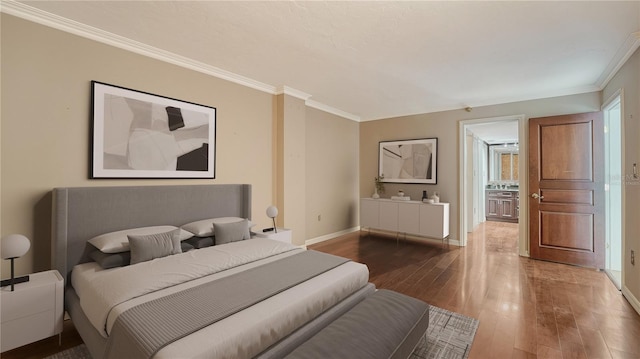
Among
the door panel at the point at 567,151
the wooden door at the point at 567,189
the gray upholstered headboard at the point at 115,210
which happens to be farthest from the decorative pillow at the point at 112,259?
the door panel at the point at 567,151

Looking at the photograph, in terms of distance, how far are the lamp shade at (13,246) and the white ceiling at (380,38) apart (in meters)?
1.73

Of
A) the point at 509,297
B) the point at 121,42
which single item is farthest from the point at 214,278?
the point at 509,297

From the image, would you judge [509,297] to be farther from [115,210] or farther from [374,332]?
[115,210]

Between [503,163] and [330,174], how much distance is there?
6.08 m

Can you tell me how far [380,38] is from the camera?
252 centimetres

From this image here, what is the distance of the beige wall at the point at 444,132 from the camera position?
156 inches

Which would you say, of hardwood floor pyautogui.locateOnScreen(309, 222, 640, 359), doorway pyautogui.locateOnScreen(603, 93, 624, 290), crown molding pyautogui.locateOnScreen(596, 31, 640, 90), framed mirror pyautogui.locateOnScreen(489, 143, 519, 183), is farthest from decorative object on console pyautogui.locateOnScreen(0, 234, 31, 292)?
framed mirror pyautogui.locateOnScreen(489, 143, 519, 183)

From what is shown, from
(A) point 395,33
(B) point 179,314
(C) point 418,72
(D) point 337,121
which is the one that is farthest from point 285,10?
(D) point 337,121

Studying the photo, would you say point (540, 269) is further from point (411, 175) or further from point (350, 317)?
point (350, 317)

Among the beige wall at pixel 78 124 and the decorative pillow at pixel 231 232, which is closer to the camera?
the beige wall at pixel 78 124

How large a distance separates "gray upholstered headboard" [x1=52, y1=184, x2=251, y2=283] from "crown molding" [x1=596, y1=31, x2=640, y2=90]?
4.35 metres

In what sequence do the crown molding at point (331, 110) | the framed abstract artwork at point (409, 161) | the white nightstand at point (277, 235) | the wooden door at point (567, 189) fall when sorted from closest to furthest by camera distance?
the white nightstand at point (277, 235), the wooden door at point (567, 189), the crown molding at point (331, 110), the framed abstract artwork at point (409, 161)

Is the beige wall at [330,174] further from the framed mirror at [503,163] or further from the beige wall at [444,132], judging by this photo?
the framed mirror at [503,163]

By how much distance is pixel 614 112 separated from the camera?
3.51 m
